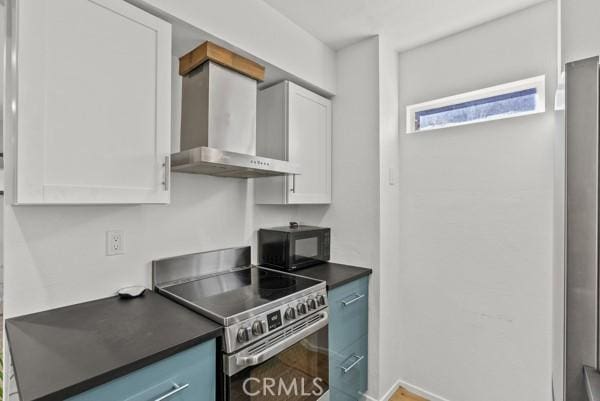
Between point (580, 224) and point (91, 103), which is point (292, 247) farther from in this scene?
point (580, 224)

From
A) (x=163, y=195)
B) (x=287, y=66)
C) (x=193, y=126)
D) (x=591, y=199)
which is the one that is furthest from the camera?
(x=287, y=66)

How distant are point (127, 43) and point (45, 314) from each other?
1.15m

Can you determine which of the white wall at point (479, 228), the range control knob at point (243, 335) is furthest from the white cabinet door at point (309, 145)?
the range control knob at point (243, 335)

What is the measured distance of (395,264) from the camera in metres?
2.22

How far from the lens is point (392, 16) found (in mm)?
1853

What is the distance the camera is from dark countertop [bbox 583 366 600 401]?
640 mm

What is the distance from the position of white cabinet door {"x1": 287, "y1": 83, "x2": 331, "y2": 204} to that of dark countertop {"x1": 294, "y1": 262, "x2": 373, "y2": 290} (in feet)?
1.55

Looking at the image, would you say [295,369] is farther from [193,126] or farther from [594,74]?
[594,74]

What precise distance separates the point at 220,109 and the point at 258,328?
1.06 meters

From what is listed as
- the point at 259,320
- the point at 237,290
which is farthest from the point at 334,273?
the point at 259,320

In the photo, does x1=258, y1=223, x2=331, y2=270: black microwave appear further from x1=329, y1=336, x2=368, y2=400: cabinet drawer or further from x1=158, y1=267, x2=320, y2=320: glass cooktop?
x1=329, y1=336, x2=368, y2=400: cabinet drawer

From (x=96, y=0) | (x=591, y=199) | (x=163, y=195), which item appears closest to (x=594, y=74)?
(x=591, y=199)

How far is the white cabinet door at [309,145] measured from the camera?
200 cm

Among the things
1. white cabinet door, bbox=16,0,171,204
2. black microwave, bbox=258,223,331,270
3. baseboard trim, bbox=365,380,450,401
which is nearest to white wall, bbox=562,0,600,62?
white cabinet door, bbox=16,0,171,204
